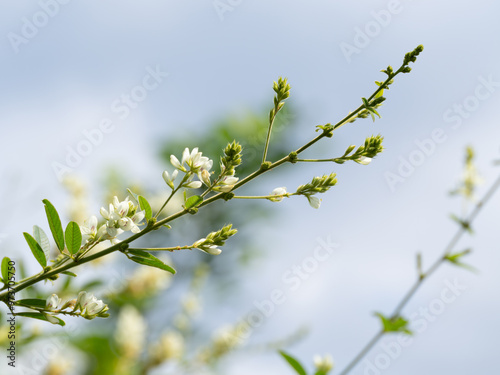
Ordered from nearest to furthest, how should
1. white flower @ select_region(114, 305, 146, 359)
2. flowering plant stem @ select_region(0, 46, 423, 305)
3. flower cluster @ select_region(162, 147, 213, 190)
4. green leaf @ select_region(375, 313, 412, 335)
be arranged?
1. flowering plant stem @ select_region(0, 46, 423, 305)
2. flower cluster @ select_region(162, 147, 213, 190)
3. green leaf @ select_region(375, 313, 412, 335)
4. white flower @ select_region(114, 305, 146, 359)

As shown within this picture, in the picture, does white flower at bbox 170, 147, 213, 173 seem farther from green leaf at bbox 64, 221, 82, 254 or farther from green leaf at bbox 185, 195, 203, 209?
green leaf at bbox 64, 221, 82, 254

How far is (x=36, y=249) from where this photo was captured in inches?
45.8

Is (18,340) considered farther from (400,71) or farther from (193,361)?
(400,71)

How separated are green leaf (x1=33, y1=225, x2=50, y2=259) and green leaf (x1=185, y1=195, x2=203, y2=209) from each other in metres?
0.38

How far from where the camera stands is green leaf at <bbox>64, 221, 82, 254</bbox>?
3.81 ft

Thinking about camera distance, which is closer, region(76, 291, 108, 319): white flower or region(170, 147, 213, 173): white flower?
region(76, 291, 108, 319): white flower

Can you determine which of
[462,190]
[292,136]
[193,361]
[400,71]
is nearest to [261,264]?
[292,136]

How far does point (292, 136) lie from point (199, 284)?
277 inches

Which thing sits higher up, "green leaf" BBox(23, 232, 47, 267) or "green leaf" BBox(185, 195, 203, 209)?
"green leaf" BBox(23, 232, 47, 267)

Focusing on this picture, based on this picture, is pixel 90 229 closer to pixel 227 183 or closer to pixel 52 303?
pixel 52 303

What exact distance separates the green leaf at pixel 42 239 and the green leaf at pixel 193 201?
376 mm

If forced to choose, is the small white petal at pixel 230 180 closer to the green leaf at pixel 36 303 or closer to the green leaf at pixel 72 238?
the green leaf at pixel 72 238

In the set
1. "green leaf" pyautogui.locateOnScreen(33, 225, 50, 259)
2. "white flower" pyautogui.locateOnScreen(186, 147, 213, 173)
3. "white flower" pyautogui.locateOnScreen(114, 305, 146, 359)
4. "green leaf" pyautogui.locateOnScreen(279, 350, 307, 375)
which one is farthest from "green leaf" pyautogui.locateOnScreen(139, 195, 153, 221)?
"white flower" pyautogui.locateOnScreen(114, 305, 146, 359)

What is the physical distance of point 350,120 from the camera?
126 centimetres
